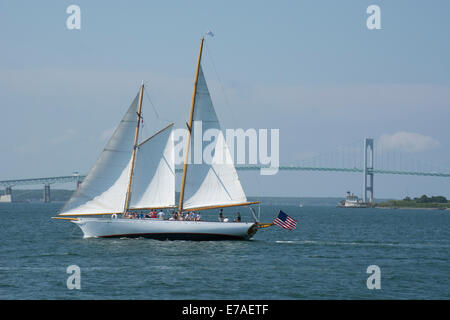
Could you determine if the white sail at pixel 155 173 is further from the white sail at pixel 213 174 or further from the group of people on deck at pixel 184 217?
the white sail at pixel 213 174

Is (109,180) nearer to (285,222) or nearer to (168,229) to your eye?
(168,229)

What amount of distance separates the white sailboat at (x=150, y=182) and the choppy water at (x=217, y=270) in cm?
113

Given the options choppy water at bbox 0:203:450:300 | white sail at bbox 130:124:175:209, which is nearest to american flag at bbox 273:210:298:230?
choppy water at bbox 0:203:450:300

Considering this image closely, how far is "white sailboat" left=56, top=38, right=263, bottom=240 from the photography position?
4228cm

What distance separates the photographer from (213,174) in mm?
Result: 42906

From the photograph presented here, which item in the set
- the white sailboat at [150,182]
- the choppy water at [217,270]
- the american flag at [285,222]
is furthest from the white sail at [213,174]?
the american flag at [285,222]

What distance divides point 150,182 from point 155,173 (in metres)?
0.62

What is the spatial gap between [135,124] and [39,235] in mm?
14540

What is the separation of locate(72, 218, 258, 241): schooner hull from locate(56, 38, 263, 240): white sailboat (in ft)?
0.19

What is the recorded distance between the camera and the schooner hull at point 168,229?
41.8 metres

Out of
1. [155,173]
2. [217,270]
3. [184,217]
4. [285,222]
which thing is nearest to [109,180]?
[155,173]

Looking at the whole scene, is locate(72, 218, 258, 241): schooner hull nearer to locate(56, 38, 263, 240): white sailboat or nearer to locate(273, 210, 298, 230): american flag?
locate(56, 38, 263, 240): white sailboat
